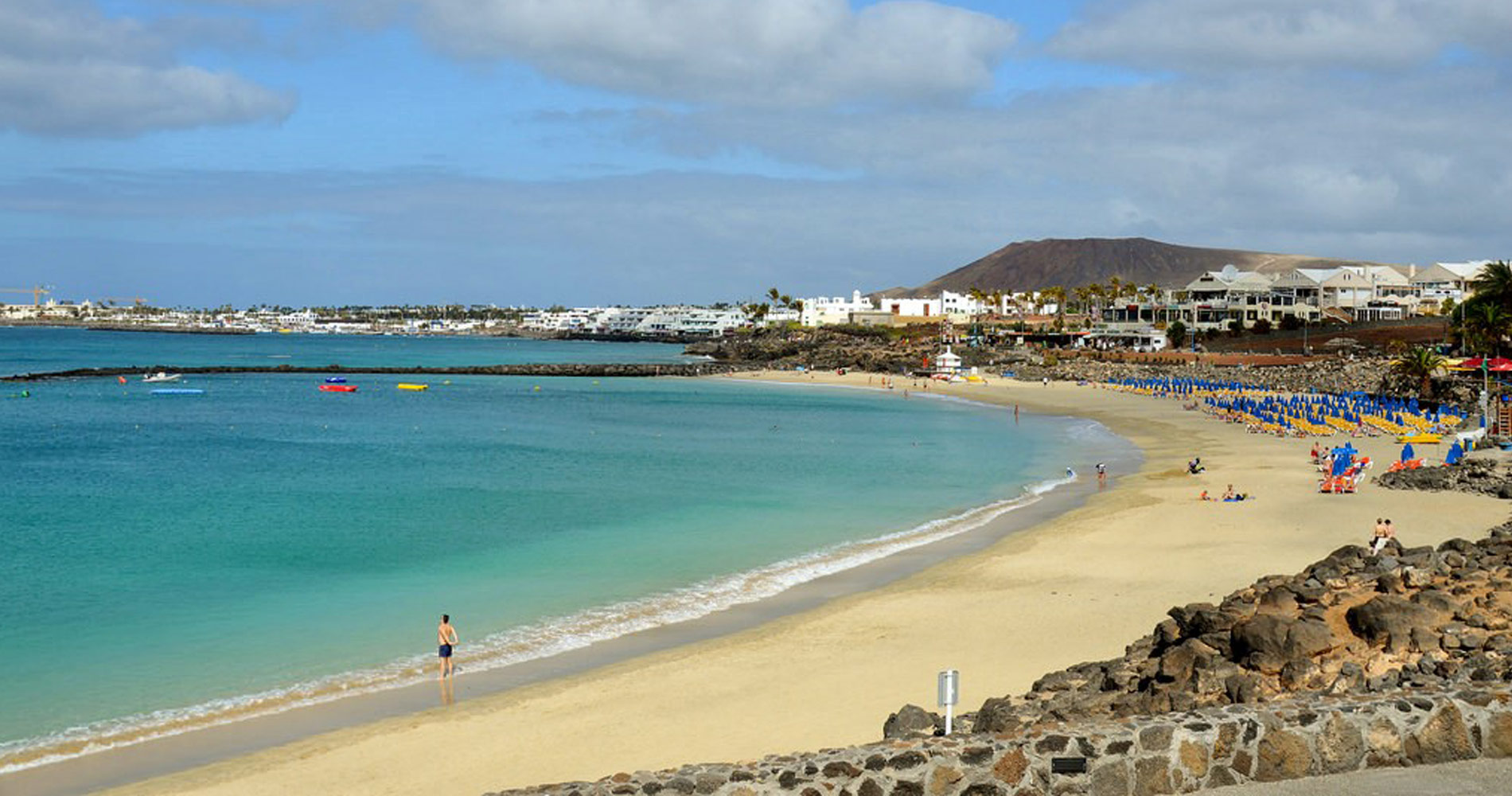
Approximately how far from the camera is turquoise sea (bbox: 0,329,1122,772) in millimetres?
18469

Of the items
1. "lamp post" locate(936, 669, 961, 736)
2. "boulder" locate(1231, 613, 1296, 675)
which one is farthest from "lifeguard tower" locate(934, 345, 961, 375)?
"lamp post" locate(936, 669, 961, 736)

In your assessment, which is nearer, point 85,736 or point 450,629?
point 85,736

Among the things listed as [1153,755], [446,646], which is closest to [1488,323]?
[446,646]

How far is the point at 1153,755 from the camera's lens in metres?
8.59

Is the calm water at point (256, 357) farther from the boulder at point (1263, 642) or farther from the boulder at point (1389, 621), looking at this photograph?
the boulder at point (1389, 621)

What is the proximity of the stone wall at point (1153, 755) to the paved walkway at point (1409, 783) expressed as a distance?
0.29 feet

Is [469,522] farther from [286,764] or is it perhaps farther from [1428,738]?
[1428,738]

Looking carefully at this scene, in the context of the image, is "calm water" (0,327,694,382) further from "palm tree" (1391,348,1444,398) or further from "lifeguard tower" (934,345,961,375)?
"palm tree" (1391,348,1444,398)

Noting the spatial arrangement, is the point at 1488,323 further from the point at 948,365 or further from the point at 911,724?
the point at 911,724

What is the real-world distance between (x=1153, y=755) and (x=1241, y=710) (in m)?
0.92

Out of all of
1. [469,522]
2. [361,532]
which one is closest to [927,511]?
[469,522]

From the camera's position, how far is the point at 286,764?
13984mm

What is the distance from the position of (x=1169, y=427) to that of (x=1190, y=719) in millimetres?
53621

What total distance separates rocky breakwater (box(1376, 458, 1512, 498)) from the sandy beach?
0.99 metres
